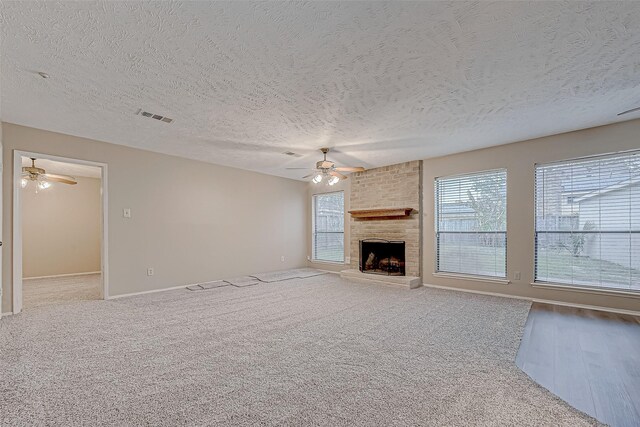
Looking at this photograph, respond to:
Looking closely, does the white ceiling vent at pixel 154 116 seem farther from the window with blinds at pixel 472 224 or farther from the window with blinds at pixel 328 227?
the window with blinds at pixel 472 224

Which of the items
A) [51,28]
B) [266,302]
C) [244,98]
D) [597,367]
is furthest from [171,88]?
[597,367]

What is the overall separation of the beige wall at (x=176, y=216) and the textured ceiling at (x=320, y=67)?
452 mm

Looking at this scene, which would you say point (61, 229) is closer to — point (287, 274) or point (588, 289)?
point (287, 274)

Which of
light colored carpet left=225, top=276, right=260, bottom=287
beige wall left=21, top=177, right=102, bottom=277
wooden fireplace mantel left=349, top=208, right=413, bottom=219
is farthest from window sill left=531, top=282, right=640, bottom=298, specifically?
beige wall left=21, top=177, right=102, bottom=277

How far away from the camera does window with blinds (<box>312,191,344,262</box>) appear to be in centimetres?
733

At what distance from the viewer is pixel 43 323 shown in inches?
133

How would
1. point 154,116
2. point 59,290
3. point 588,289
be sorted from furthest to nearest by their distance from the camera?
point 59,290, point 588,289, point 154,116

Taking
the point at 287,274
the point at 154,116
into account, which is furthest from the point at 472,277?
the point at 154,116

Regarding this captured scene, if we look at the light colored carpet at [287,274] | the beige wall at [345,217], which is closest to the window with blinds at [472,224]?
the beige wall at [345,217]

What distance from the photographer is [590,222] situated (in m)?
4.05

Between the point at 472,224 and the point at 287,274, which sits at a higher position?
the point at 472,224

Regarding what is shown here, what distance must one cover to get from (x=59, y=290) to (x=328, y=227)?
562 cm

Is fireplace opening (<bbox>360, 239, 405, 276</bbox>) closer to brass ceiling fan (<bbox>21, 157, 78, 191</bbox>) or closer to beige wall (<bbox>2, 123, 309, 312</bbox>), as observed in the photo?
beige wall (<bbox>2, 123, 309, 312</bbox>)

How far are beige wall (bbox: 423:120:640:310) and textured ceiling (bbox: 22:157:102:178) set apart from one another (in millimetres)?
7272
